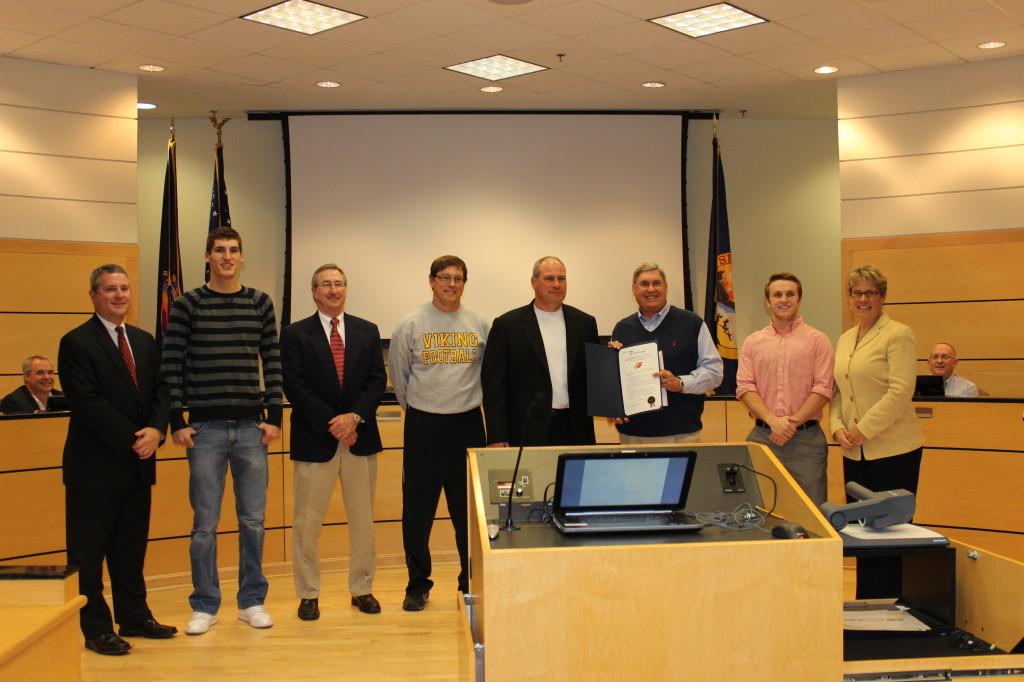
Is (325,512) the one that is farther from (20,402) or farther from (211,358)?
(20,402)

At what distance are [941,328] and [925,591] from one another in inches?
197

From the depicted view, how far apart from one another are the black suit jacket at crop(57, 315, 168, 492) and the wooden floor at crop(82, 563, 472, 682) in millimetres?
754

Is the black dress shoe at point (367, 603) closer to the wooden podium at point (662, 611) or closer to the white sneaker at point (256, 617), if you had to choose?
the white sneaker at point (256, 617)

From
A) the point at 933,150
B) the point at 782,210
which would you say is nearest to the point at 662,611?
the point at 933,150

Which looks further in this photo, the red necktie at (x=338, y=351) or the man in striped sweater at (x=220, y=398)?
the red necktie at (x=338, y=351)

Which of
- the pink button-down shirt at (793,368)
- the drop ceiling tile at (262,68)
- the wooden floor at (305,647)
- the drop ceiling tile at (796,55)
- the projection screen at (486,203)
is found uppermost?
the drop ceiling tile at (796,55)

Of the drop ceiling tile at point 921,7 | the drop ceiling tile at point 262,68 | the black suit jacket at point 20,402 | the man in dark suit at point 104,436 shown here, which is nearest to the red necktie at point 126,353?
the man in dark suit at point 104,436

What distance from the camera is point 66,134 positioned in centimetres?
692

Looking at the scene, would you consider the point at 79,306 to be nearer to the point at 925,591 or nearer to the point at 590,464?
the point at 590,464

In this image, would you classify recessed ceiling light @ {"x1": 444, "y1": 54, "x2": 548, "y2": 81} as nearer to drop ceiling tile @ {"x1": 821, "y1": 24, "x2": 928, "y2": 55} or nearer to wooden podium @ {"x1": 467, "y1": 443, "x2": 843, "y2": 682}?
drop ceiling tile @ {"x1": 821, "y1": 24, "x2": 928, "y2": 55}

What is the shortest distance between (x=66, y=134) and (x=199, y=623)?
3879mm

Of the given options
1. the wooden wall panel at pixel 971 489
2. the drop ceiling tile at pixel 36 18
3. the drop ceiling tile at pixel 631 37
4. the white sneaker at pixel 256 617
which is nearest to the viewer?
the white sneaker at pixel 256 617

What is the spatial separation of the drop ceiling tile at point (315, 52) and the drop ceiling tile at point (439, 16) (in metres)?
0.63

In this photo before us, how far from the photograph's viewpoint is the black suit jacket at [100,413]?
4242 mm
